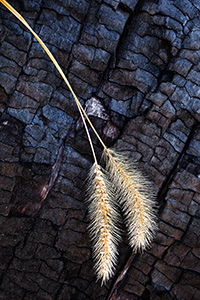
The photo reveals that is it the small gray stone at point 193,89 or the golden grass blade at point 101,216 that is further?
the small gray stone at point 193,89

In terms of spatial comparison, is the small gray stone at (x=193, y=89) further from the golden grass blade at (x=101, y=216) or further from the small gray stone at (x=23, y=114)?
the small gray stone at (x=23, y=114)

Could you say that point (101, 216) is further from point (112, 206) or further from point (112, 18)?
point (112, 18)

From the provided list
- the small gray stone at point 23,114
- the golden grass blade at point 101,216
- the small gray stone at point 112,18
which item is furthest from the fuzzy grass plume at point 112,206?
the small gray stone at point 112,18

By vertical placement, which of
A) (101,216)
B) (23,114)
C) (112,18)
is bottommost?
(101,216)

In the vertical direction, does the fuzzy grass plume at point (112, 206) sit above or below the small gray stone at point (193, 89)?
below

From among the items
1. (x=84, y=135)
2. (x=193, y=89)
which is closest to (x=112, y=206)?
(x=84, y=135)
